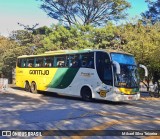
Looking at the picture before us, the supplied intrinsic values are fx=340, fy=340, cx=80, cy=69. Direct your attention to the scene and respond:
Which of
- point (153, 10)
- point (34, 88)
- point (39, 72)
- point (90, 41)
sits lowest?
point (34, 88)

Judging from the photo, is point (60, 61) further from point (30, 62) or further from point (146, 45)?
point (146, 45)

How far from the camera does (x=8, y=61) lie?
131 feet

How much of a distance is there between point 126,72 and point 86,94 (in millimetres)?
2930

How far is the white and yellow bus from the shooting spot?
18.4 meters

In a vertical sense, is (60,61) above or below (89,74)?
above

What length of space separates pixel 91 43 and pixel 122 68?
17.2m


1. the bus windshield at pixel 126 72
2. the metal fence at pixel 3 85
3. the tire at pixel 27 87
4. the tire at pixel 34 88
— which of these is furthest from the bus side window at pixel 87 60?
the metal fence at pixel 3 85

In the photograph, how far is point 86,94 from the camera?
20.2 meters

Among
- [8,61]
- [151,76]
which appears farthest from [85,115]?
[8,61]

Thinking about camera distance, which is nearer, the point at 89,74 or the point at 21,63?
the point at 89,74

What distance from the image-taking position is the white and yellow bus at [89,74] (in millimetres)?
18406

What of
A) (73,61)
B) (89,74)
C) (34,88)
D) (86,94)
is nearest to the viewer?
(89,74)

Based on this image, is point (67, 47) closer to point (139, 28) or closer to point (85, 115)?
point (139, 28)

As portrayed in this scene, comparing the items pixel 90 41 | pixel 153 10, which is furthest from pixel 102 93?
pixel 153 10
